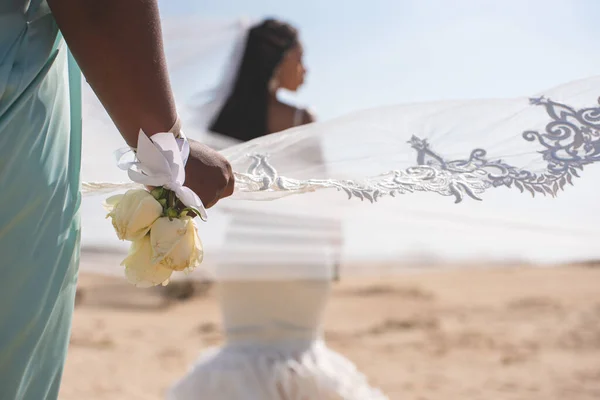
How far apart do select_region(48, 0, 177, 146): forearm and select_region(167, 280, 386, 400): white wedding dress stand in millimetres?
2086

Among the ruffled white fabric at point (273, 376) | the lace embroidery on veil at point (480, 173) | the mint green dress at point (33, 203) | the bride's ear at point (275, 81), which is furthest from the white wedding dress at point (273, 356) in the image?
the mint green dress at point (33, 203)

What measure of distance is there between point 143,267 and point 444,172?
2.91 feet

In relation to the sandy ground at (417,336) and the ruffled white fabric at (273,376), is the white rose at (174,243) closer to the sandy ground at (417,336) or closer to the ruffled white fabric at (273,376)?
the ruffled white fabric at (273,376)

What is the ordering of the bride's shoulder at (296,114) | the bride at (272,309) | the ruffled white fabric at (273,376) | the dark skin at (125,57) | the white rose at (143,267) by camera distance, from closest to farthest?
the dark skin at (125,57), the white rose at (143,267), the bride at (272,309), the ruffled white fabric at (273,376), the bride's shoulder at (296,114)

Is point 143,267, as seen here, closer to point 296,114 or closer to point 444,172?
point 444,172

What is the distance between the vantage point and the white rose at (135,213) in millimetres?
1346

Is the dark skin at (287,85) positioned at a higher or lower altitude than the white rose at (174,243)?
higher

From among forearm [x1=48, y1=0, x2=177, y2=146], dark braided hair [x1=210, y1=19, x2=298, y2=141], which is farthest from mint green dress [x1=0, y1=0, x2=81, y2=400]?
dark braided hair [x1=210, y1=19, x2=298, y2=141]

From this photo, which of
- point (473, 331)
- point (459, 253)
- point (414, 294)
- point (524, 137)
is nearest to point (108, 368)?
point (473, 331)

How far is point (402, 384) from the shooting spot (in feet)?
22.1

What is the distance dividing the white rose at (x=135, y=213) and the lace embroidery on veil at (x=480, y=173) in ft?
1.62

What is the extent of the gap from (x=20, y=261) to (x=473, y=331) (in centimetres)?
886

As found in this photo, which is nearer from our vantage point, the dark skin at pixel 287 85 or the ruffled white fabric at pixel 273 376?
the ruffled white fabric at pixel 273 376

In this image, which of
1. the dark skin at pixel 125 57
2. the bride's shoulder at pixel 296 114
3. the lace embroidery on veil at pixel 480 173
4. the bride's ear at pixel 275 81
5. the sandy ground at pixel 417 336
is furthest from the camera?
the sandy ground at pixel 417 336
